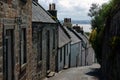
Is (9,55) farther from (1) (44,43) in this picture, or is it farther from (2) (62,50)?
(2) (62,50)

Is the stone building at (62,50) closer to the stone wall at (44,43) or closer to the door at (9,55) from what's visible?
the stone wall at (44,43)

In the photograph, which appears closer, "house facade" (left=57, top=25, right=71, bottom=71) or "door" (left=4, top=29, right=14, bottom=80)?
"door" (left=4, top=29, right=14, bottom=80)

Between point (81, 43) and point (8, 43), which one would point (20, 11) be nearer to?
point (8, 43)

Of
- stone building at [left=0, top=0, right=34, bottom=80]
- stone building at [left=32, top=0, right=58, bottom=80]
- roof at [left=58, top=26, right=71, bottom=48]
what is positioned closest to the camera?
stone building at [left=0, top=0, right=34, bottom=80]

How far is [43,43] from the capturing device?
19828 millimetres

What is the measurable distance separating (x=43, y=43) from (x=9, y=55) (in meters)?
9.95

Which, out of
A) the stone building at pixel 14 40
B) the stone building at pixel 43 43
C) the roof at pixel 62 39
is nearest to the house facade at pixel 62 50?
the roof at pixel 62 39

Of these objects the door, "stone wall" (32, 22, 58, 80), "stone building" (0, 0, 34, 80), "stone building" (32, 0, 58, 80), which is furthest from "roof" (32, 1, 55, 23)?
the door

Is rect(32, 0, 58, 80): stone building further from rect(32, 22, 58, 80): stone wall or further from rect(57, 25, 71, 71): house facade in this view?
rect(57, 25, 71, 71): house facade

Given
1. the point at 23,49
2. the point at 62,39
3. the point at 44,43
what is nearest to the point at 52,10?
the point at 62,39

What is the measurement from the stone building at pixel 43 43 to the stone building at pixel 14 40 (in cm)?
382

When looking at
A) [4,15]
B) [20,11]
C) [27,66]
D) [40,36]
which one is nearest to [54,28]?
[40,36]

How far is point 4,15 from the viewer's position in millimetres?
8859

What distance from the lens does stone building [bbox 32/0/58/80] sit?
17.5 metres
